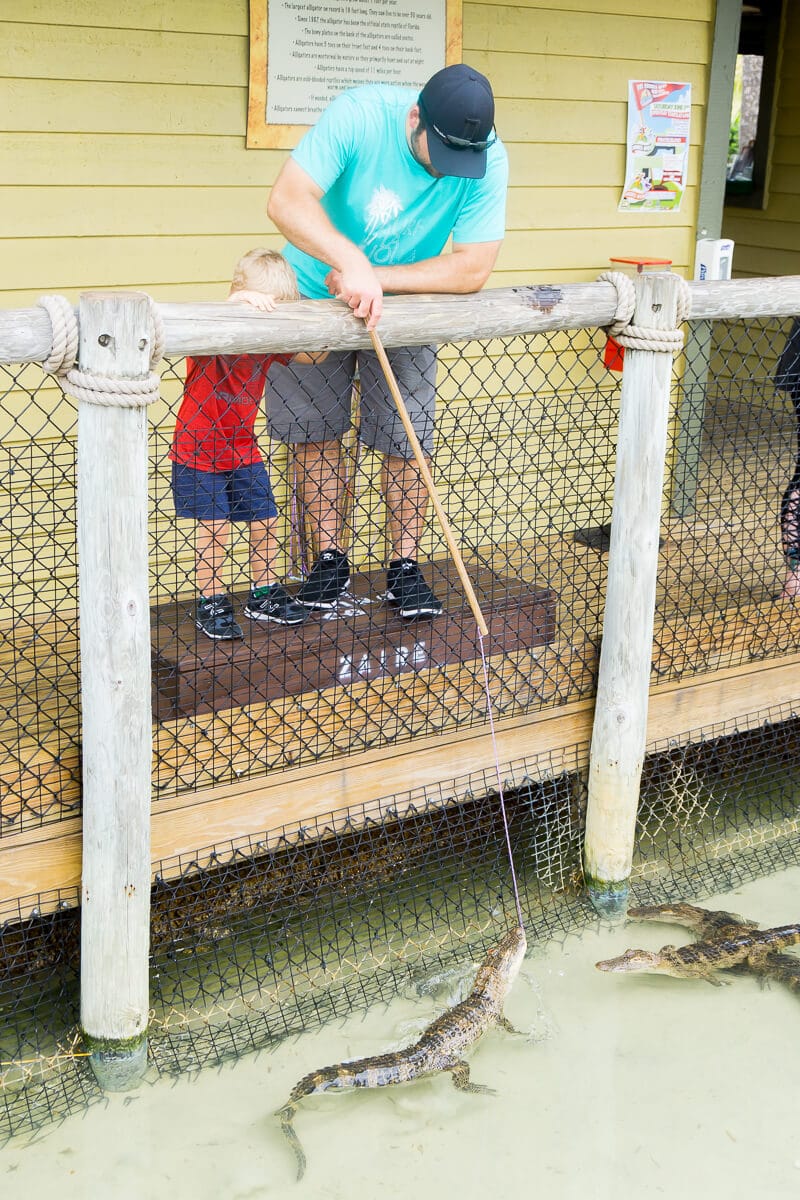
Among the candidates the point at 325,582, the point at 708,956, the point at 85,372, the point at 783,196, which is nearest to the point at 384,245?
the point at 325,582

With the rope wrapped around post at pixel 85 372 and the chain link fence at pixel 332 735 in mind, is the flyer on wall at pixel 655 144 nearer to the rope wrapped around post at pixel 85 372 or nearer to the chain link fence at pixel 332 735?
the chain link fence at pixel 332 735

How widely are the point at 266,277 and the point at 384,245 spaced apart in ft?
1.10

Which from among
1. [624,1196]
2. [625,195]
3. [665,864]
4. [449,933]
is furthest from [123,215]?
[624,1196]

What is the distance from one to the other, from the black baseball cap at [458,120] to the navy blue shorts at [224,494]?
849mm

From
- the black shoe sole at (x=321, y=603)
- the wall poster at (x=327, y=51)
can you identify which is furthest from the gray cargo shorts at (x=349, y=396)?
the wall poster at (x=327, y=51)

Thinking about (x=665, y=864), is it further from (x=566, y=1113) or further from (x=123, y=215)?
(x=123, y=215)

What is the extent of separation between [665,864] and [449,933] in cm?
82

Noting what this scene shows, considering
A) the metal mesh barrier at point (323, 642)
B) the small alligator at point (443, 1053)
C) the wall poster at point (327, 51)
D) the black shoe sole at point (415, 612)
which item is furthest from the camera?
the wall poster at point (327, 51)

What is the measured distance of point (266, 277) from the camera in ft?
10.0

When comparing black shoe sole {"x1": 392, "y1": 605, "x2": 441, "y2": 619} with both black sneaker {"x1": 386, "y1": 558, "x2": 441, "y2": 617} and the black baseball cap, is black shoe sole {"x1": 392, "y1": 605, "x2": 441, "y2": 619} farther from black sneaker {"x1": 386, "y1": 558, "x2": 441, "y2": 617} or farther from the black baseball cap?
the black baseball cap

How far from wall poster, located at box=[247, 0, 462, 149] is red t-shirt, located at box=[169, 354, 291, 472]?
4.47 ft

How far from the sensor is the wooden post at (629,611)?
3250mm

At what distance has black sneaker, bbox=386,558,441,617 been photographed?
338 centimetres

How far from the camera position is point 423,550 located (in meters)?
4.45
